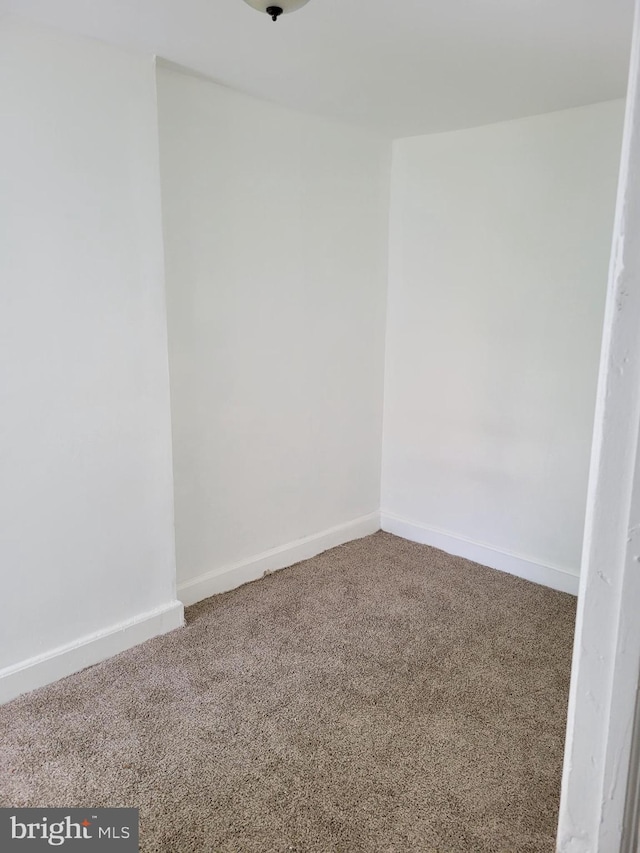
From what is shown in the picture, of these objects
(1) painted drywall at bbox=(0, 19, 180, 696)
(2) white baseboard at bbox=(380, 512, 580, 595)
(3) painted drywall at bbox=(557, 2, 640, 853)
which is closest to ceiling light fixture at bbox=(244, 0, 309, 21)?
(1) painted drywall at bbox=(0, 19, 180, 696)

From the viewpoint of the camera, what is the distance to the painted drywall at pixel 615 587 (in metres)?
0.81

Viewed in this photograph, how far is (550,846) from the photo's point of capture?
5.16 ft

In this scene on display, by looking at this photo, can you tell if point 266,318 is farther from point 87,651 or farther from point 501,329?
point 87,651

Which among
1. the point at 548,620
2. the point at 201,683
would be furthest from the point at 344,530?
the point at 201,683

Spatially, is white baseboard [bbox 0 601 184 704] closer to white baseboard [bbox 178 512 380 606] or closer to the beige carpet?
the beige carpet

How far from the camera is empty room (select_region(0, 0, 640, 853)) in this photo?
1.64 metres

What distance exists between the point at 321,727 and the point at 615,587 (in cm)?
143

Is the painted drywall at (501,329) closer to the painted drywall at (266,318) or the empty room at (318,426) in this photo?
the empty room at (318,426)

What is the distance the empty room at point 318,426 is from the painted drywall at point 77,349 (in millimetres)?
11

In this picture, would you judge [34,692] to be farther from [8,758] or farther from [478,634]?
[478,634]

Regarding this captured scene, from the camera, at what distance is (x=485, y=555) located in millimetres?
3250

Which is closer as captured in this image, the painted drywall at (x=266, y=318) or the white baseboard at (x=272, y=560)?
the painted drywall at (x=266, y=318)

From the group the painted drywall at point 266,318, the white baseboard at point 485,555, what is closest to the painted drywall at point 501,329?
the white baseboard at point 485,555

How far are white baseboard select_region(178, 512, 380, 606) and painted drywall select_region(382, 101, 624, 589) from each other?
278 mm
